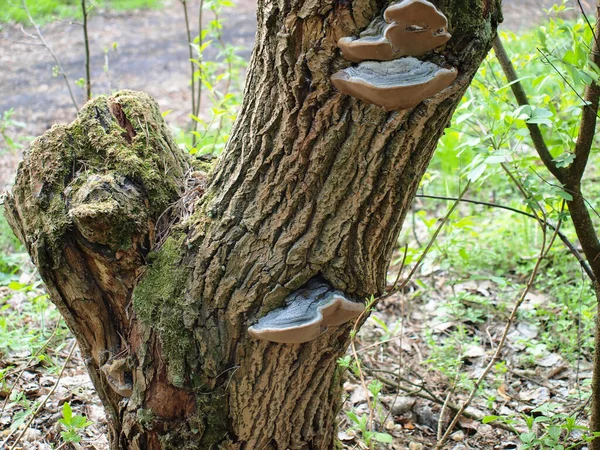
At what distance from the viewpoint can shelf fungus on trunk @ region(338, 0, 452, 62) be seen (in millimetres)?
1374

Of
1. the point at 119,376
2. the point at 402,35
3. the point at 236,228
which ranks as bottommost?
the point at 119,376

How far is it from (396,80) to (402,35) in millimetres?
111

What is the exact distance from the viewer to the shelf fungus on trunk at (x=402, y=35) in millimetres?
1374

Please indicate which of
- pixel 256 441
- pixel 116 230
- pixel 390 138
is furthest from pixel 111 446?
pixel 390 138

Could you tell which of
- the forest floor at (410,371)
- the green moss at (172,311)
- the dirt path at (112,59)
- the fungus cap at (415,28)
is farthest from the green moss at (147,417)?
the dirt path at (112,59)

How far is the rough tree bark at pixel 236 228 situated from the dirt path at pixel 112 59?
4.56 m

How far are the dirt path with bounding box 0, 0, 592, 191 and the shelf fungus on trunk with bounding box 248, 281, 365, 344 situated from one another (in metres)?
5.17

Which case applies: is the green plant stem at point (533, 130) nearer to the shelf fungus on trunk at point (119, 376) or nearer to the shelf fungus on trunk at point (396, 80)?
the shelf fungus on trunk at point (396, 80)

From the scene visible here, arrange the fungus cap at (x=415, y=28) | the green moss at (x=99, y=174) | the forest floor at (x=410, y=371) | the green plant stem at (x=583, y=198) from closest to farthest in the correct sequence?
the fungus cap at (x=415, y=28) → the green moss at (x=99, y=174) → the green plant stem at (x=583, y=198) → the forest floor at (x=410, y=371)

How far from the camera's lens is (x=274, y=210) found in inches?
71.0

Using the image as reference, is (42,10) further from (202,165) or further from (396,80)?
(396,80)

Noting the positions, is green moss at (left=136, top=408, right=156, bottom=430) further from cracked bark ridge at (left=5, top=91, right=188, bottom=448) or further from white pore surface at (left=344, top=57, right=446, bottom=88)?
white pore surface at (left=344, top=57, right=446, bottom=88)

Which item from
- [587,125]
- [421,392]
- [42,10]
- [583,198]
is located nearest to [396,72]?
[587,125]

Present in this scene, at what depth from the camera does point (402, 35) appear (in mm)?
1425
